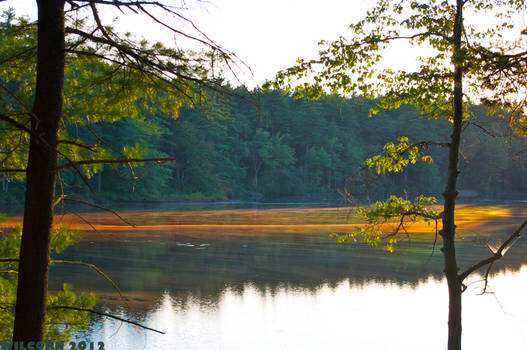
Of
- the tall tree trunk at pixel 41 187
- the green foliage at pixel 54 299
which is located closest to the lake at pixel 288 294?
the green foliage at pixel 54 299

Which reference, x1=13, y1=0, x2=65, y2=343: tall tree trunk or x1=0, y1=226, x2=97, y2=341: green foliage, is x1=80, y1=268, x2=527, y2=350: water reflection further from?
x1=13, y1=0, x2=65, y2=343: tall tree trunk

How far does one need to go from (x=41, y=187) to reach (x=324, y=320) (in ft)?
25.8

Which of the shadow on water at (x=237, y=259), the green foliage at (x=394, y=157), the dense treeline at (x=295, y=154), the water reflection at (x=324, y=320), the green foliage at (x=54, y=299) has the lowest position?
the water reflection at (x=324, y=320)

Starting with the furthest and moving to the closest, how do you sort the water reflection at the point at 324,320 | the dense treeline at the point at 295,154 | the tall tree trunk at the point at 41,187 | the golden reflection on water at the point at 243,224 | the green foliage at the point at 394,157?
the dense treeline at the point at 295,154
the golden reflection on water at the point at 243,224
the water reflection at the point at 324,320
the green foliage at the point at 394,157
the tall tree trunk at the point at 41,187

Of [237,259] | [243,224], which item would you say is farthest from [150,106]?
[243,224]

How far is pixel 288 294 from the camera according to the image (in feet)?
39.5

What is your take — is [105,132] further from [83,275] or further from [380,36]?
[380,36]

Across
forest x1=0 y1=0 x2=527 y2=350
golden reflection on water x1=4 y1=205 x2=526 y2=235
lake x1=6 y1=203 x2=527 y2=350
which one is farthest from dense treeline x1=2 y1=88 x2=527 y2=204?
forest x1=0 y1=0 x2=527 y2=350

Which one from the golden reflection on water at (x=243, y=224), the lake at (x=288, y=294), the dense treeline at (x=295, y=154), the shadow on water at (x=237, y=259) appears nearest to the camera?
the lake at (x=288, y=294)

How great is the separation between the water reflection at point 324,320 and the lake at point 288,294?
0.02m

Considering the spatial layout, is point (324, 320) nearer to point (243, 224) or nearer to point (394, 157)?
point (394, 157)

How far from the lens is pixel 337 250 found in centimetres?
1858

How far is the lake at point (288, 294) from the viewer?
9375 mm

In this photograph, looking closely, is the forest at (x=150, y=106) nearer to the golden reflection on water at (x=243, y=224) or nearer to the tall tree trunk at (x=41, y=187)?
the tall tree trunk at (x=41, y=187)
